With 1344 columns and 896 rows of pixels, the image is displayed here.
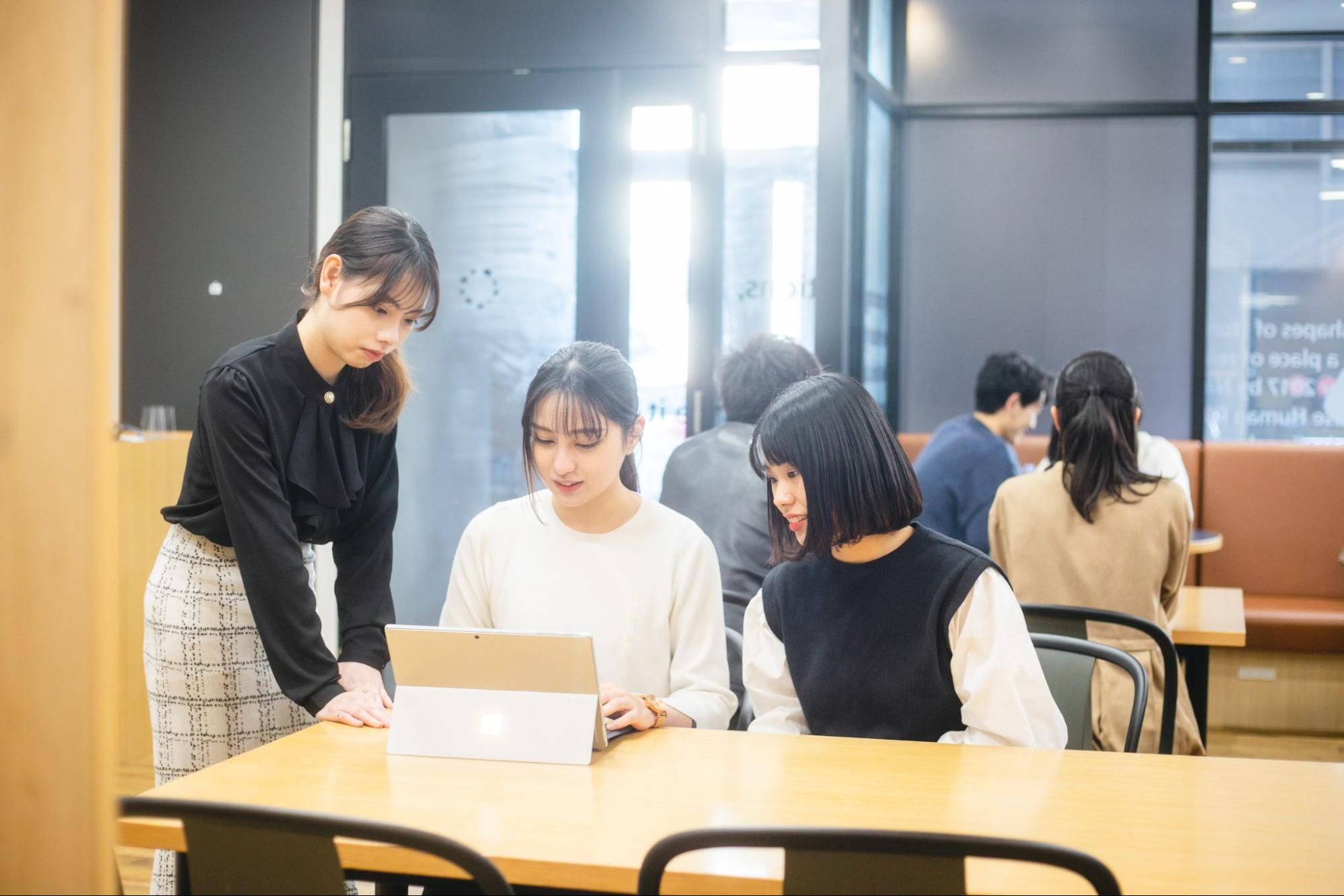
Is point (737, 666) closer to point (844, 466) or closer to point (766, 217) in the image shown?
point (844, 466)

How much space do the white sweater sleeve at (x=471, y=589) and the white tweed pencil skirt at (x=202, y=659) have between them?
0.26 meters

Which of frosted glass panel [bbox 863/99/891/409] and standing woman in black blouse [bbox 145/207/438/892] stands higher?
frosted glass panel [bbox 863/99/891/409]

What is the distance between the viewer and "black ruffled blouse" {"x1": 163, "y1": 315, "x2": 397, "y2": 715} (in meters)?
1.88

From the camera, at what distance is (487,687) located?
1.65 meters

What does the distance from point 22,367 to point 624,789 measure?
878 mm

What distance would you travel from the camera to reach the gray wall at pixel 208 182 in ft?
13.6

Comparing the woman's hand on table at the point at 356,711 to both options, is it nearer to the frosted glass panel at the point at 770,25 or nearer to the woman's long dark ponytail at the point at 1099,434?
the woman's long dark ponytail at the point at 1099,434

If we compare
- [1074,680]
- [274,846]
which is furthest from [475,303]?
[274,846]

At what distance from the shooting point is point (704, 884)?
1.20 m

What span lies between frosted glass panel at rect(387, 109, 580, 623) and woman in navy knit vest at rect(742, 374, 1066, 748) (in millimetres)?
2853

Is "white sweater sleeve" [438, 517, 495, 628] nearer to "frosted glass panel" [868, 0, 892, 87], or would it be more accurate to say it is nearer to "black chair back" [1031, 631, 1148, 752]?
"black chair back" [1031, 631, 1148, 752]

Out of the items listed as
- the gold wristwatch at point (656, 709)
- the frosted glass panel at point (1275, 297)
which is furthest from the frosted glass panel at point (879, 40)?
the gold wristwatch at point (656, 709)

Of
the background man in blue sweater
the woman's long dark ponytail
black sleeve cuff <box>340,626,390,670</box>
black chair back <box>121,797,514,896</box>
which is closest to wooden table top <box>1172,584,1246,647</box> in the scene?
the woman's long dark ponytail

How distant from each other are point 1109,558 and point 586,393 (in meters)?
1.48
